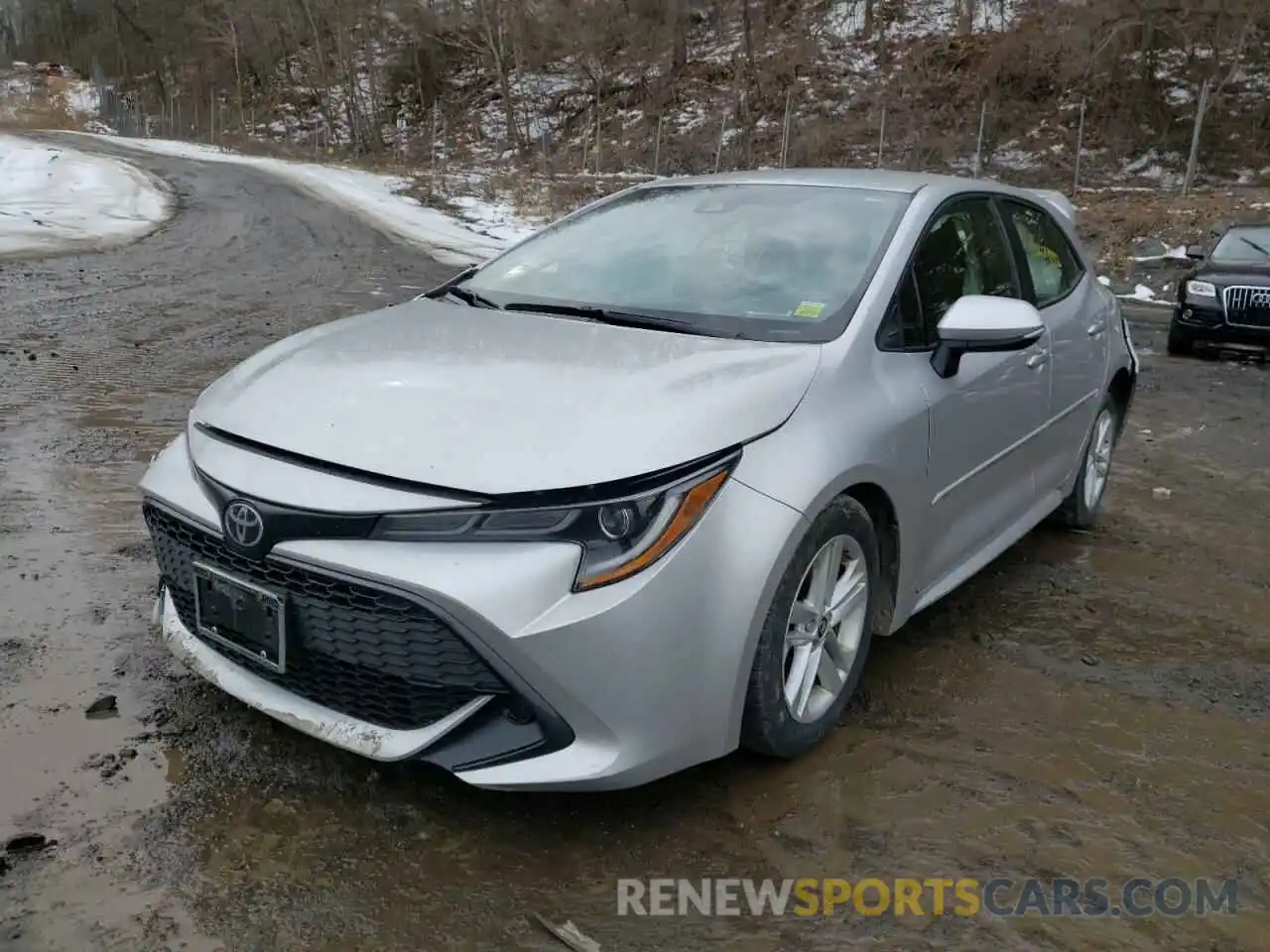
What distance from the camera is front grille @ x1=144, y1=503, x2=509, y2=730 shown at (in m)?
2.25

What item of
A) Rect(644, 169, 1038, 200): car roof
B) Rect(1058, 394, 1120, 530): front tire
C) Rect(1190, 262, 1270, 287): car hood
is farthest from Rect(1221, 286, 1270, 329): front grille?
Rect(644, 169, 1038, 200): car roof

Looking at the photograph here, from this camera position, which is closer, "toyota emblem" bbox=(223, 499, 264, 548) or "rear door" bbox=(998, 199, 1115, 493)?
"toyota emblem" bbox=(223, 499, 264, 548)

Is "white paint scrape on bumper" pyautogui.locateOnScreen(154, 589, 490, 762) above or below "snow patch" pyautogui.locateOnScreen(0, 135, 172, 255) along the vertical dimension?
above

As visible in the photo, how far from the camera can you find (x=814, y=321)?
120 inches

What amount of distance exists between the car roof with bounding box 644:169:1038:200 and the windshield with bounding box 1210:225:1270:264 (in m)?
7.84

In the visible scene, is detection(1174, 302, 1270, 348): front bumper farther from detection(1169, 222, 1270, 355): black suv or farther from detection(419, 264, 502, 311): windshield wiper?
detection(419, 264, 502, 311): windshield wiper

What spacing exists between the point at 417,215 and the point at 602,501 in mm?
17701

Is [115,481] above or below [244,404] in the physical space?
below

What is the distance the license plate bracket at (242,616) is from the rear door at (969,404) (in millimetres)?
1783

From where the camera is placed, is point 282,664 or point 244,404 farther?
point 244,404

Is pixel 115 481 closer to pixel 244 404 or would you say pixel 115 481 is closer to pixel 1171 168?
pixel 244 404

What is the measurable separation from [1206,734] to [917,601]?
897 millimetres

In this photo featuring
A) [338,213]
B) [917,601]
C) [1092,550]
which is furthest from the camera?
[338,213]

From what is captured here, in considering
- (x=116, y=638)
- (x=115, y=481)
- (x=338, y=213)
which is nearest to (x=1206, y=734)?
(x=116, y=638)
